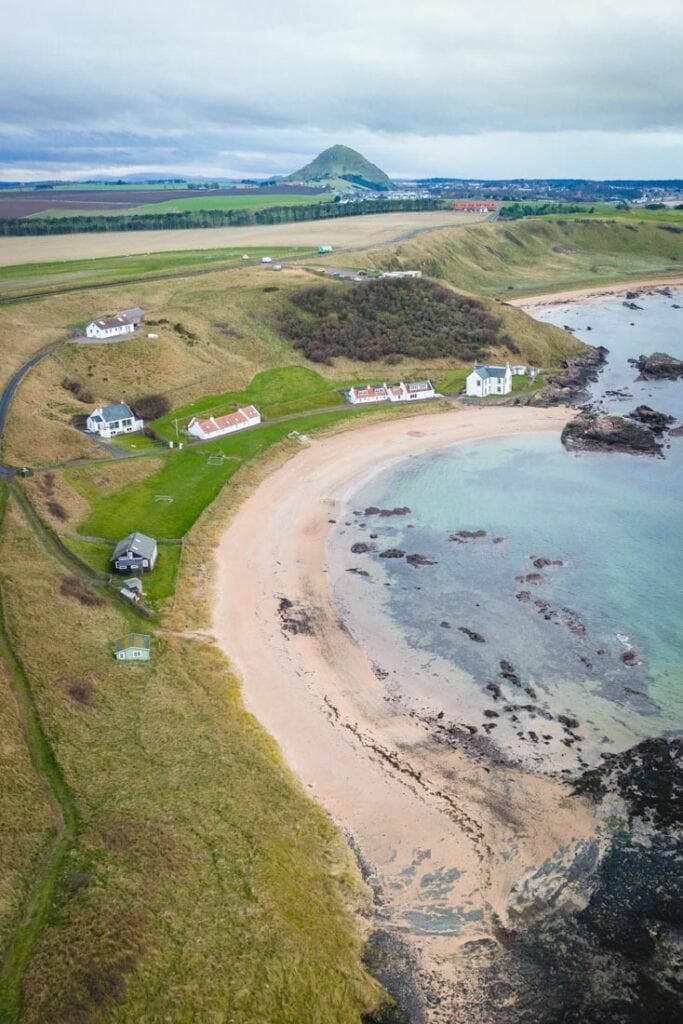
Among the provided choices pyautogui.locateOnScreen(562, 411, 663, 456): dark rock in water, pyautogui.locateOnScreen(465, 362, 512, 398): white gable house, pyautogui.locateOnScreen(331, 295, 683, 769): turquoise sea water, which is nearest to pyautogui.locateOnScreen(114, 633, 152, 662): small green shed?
pyautogui.locateOnScreen(331, 295, 683, 769): turquoise sea water

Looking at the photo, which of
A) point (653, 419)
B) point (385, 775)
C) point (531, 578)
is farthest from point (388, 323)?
point (385, 775)

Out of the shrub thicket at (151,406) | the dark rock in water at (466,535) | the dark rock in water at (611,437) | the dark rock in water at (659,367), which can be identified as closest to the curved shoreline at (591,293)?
the dark rock in water at (659,367)

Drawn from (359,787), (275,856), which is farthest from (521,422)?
(275,856)

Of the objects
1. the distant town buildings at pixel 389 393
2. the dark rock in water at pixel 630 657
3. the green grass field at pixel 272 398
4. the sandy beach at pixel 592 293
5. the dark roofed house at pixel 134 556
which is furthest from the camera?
the sandy beach at pixel 592 293

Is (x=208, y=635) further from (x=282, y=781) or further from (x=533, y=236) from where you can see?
(x=533, y=236)

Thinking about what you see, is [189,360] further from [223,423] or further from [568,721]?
[568,721]

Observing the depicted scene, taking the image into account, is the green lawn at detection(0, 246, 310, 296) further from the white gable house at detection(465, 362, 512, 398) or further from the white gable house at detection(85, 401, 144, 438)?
the white gable house at detection(465, 362, 512, 398)

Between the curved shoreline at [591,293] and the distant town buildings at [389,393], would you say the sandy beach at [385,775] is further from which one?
the curved shoreline at [591,293]
